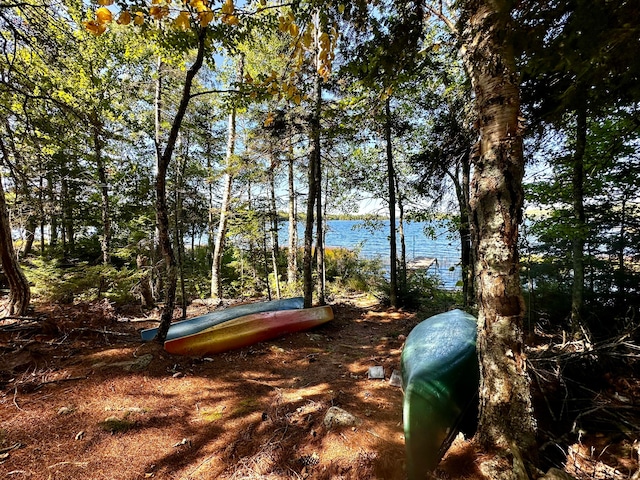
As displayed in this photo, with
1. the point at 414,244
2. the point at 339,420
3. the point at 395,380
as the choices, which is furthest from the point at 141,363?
the point at 414,244

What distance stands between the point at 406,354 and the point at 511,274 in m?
2.04

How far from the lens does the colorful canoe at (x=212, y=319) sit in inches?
196

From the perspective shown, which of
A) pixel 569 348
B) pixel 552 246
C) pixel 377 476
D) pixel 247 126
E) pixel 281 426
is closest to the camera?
pixel 377 476

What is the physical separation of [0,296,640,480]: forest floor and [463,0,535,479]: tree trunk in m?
0.40

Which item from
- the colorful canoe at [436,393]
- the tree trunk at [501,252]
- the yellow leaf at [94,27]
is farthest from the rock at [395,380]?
Answer: the yellow leaf at [94,27]

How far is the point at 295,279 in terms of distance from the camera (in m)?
11.9

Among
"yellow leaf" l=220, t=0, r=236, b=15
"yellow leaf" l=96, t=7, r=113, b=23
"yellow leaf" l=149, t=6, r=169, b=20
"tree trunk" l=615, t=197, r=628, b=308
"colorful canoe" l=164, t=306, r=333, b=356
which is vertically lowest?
"colorful canoe" l=164, t=306, r=333, b=356

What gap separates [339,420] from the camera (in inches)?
96.7

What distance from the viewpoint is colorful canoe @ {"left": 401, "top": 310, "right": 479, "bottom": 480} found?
213 cm

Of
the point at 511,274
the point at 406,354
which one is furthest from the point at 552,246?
the point at 511,274

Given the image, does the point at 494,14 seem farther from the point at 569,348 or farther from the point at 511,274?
the point at 569,348

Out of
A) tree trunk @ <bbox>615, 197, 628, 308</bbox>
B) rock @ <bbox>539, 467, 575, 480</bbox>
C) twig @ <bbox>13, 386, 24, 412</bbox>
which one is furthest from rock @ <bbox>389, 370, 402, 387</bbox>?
twig @ <bbox>13, 386, 24, 412</bbox>

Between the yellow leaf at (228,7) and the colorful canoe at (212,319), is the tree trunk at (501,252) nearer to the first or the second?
the yellow leaf at (228,7)

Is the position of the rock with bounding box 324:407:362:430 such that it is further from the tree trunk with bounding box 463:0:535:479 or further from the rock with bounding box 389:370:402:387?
the rock with bounding box 389:370:402:387
